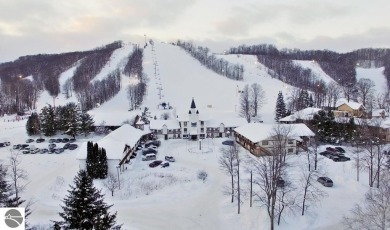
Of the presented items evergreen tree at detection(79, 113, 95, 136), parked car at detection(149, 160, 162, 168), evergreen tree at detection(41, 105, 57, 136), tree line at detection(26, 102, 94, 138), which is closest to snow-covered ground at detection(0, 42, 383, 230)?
parked car at detection(149, 160, 162, 168)

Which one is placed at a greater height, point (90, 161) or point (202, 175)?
point (90, 161)

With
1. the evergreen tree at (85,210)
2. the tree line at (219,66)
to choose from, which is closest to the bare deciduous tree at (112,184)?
the evergreen tree at (85,210)

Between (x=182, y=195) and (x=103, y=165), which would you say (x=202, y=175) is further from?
(x=103, y=165)

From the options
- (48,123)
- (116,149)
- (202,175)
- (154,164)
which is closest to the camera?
(202,175)

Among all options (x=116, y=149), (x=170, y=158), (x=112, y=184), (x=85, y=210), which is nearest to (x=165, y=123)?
(x=170, y=158)

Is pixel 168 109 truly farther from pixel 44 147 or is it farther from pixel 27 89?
pixel 27 89

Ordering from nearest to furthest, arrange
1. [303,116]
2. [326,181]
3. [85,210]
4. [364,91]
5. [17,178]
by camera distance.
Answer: [85,210], [17,178], [326,181], [303,116], [364,91]

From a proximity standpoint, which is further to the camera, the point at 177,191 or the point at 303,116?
the point at 303,116
